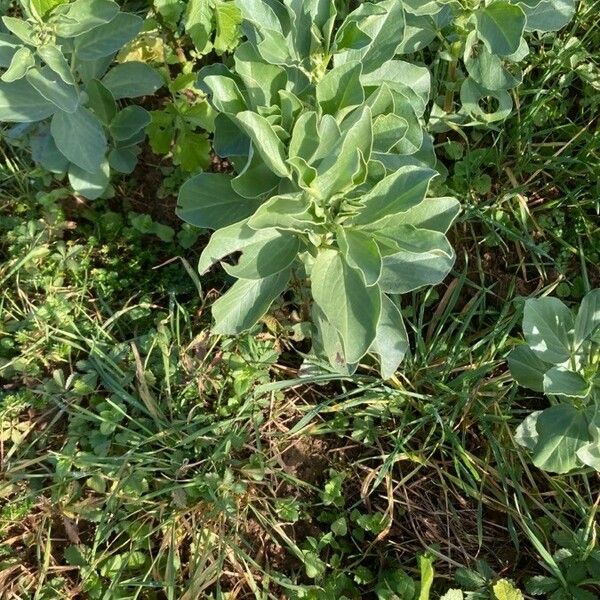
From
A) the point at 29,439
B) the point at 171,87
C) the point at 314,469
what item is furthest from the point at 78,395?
the point at 171,87

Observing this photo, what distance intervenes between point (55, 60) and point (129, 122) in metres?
0.41

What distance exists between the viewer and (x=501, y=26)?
1865mm

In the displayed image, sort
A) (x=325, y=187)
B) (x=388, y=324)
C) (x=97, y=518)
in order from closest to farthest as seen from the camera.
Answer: (x=325, y=187), (x=388, y=324), (x=97, y=518)

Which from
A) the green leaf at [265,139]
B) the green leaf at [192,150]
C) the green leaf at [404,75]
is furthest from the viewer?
the green leaf at [192,150]

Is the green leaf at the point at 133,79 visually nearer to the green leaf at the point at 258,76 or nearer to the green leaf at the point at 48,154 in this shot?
the green leaf at the point at 48,154

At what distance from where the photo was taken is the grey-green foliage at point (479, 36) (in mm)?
1850

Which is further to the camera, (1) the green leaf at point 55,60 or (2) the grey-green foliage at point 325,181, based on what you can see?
(1) the green leaf at point 55,60

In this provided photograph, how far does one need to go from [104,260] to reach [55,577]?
1.06 m

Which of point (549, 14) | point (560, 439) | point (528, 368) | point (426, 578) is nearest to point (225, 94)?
point (549, 14)

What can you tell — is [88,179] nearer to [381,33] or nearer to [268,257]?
[268,257]

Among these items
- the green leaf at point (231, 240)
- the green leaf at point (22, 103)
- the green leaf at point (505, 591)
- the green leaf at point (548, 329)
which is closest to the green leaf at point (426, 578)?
the green leaf at point (505, 591)

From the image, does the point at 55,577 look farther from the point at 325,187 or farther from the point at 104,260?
the point at 325,187

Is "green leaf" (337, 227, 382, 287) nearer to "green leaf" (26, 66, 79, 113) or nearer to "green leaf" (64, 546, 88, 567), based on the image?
"green leaf" (26, 66, 79, 113)

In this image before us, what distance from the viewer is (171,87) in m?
2.38
